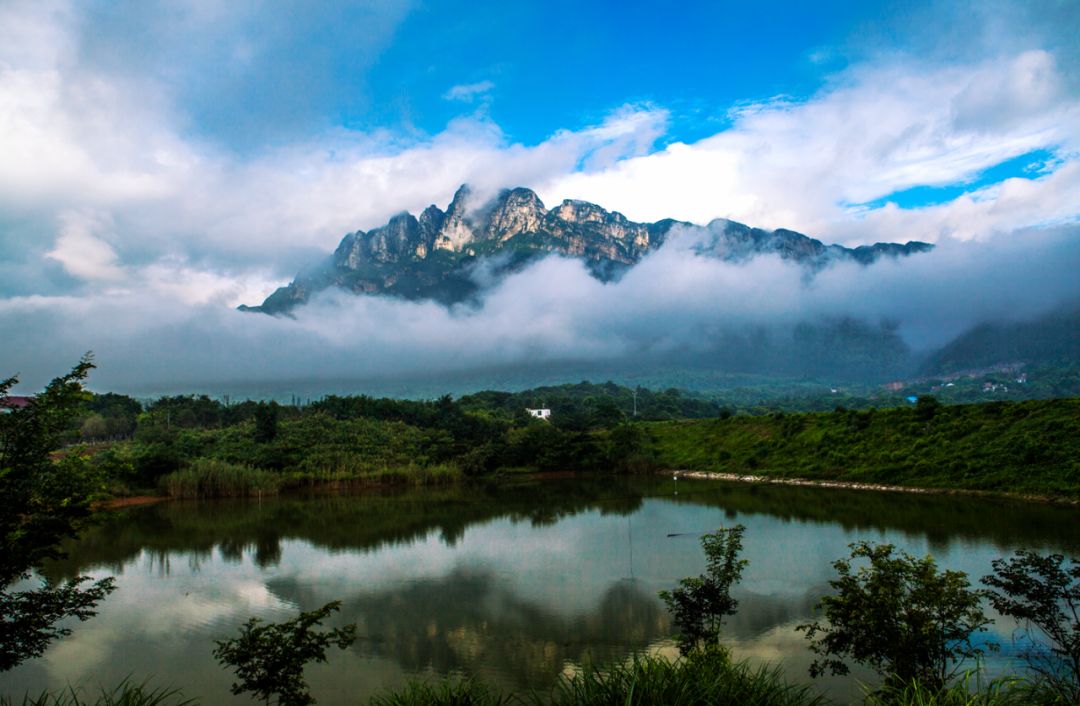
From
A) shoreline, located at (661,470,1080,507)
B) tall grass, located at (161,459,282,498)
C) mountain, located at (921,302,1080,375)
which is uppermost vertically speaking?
mountain, located at (921,302,1080,375)

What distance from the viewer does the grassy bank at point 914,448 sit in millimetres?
30422

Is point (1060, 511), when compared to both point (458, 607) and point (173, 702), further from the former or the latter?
point (173, 702)

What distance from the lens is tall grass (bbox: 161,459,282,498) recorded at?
1572 inches

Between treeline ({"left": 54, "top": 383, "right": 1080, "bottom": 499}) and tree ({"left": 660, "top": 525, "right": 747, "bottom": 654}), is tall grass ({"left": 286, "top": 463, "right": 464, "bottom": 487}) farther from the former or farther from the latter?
tree ({"left": 660, "top": 525, "right": 747, "bottom": 654})

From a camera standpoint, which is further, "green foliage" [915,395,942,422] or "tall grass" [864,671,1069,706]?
Answer: "green foliage" [915,395,942,422]

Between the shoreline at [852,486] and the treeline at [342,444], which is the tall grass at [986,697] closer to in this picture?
the shoreline at [852,486]

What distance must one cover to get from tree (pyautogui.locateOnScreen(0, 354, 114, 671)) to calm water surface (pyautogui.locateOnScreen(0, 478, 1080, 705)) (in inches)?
216

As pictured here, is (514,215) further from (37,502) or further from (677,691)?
(677,691)

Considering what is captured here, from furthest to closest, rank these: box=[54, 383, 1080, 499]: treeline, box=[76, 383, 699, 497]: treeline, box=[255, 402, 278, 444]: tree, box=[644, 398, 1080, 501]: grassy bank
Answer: box=[255, 402, 278, 444]: tree, box=[76, 383, 699, 497]: treeline, box=[54, 383, 1080, 499]: treeline, box=[644, 398, 1080, 501]: grassy bank

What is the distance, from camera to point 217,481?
40.6 m

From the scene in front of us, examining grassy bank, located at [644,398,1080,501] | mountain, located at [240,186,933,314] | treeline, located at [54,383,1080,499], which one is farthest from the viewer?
mountain, located at [240,186,933,314]

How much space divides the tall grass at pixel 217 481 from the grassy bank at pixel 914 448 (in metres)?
29.6

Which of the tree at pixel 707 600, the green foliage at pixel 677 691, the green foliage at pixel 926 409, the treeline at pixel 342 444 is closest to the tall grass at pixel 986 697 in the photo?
the green foliage at pixel 677 691

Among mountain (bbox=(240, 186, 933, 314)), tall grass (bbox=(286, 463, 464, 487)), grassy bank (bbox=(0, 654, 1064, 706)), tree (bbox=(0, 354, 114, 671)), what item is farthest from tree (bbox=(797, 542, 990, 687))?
mountain (bbox=(240, 186, 933, 314))
